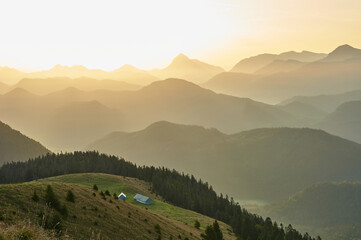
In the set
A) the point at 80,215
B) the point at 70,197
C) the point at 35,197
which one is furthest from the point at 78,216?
the point at 35,197

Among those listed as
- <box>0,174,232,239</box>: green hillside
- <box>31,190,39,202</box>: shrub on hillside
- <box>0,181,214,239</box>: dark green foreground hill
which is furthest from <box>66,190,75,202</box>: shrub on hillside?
<box>31,190,39,202</box>: shrub on hillside

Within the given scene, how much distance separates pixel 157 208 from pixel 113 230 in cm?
8040

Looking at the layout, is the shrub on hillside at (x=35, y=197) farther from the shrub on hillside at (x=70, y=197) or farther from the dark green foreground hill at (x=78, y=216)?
the shrub on hillside at (x=70, y=197)

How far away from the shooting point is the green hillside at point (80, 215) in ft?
116

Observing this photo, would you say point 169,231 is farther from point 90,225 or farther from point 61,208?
point 61,208

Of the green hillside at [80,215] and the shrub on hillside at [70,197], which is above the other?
the shrub on hillside at [70,197]

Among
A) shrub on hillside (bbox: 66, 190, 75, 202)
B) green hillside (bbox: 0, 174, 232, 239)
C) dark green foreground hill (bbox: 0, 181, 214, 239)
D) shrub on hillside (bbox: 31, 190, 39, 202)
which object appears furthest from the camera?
shrub on hillside (bbox: 66, 190, 75, 202)

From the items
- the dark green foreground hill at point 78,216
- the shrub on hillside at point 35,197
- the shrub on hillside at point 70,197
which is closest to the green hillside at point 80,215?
the dark green foreground hill at point 78,216

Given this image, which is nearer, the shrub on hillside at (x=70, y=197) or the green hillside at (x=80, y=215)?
the green hillside at (x=80, y=215)

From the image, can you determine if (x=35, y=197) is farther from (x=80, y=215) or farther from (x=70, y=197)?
(x=70, y=197)

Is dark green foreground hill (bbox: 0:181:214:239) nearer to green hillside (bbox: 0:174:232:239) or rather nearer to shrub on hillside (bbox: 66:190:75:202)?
green hillside (bbox: 0:174:232:239)

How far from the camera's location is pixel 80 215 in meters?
44.3

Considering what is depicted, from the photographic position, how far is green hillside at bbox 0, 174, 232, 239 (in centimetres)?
3525

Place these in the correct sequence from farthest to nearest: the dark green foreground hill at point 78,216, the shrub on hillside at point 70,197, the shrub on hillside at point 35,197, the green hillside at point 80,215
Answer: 1. the shrub on hillside at point 70,197
2. the shrub on hillside at point 35,197
3. the green hillside at point 80,215
4. the dark green foreground hill at point 78,216
